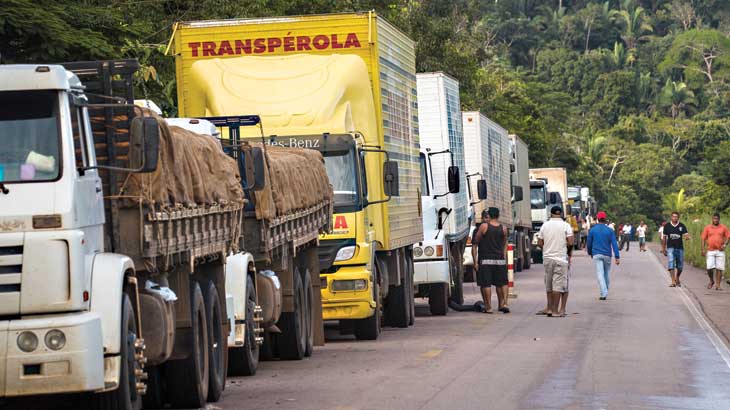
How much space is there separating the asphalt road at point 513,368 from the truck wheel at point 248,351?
7.5 inches

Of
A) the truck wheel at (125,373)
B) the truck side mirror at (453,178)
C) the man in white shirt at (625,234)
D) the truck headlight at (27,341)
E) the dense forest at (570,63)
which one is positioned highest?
the dense forest at (570,63)

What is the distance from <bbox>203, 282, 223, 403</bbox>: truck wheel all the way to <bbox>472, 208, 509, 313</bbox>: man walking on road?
472 inches

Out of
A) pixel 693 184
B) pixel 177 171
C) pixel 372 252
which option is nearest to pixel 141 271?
pixel 177 171

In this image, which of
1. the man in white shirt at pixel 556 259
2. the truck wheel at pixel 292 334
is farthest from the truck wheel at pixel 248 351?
the man in white shirt at pixel 556 259

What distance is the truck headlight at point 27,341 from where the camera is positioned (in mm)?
9023

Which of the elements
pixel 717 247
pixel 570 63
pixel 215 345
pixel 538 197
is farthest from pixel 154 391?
pixel 570 63

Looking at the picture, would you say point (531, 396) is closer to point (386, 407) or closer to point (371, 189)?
point (386, 407)

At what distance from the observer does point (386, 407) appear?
38.9ft

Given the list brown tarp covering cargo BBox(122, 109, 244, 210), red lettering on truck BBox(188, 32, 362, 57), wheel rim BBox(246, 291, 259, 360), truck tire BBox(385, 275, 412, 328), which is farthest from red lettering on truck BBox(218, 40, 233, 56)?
brown tarp covering cargo BBox(122, 109, 244, 210)

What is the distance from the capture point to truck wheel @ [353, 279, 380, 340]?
19188 mm

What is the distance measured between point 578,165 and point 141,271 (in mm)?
90925

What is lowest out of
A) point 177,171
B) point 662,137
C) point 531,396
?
point 531,396

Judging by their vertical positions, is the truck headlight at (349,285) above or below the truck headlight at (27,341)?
above

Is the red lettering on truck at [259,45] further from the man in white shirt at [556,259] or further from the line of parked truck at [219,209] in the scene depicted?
the man in white shirt at [556,259]
